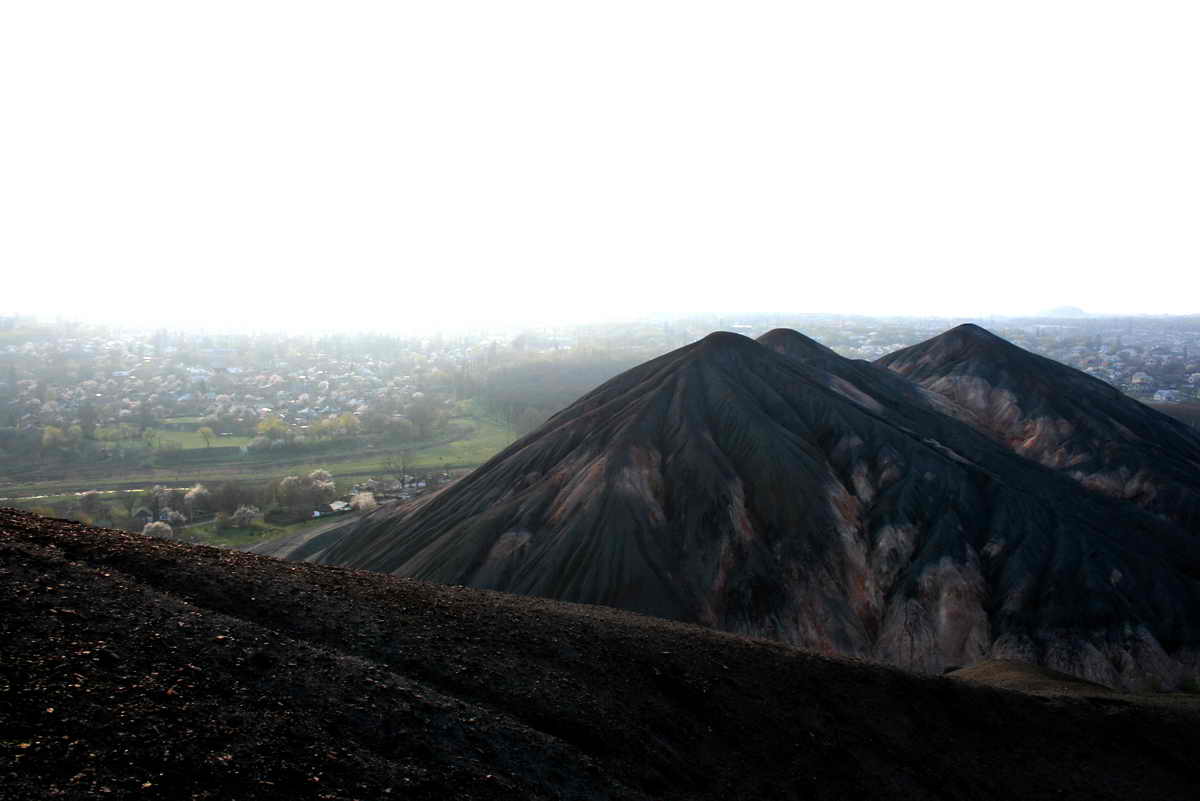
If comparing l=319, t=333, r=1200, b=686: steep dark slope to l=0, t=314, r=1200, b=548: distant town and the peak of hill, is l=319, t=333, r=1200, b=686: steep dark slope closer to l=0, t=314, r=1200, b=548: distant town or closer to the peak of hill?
the peak of hill

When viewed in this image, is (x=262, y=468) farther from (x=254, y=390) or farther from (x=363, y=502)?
(x=254, y=390)

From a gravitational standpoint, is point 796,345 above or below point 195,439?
above

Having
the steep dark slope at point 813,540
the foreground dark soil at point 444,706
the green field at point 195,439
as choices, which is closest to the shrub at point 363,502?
the steep dark slope at point 813,540

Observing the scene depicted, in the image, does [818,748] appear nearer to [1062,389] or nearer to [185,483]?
[1062,389]

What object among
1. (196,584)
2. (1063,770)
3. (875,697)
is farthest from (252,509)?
(1063,770)

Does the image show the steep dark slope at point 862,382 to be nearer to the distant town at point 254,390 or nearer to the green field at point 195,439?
the distant town at point 254,390

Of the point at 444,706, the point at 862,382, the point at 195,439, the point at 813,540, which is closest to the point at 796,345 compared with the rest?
the point at 862,382
